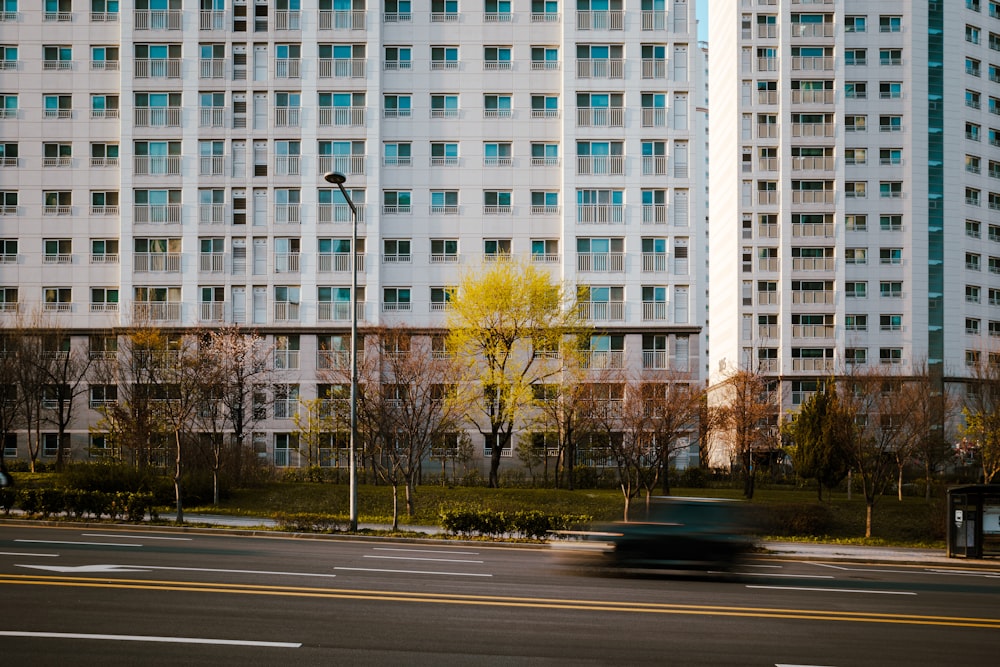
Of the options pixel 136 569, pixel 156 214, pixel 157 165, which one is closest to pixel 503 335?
pixel 156 214

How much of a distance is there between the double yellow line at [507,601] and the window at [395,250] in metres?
39.7

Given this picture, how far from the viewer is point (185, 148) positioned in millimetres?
51875

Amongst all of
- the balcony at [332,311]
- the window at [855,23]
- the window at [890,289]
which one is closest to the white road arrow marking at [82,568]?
the balcony at [332,311]

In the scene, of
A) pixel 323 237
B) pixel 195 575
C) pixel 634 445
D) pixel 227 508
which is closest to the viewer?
pixel 195 575

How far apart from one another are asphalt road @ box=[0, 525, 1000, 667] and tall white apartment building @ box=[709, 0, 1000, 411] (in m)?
55.0

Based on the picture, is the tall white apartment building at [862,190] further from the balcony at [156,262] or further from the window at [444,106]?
the balcony at [156,262]

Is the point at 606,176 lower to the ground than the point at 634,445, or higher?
higher

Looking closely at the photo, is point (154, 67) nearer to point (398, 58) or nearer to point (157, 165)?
point (157, 165)

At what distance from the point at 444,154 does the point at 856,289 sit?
38.0 metres

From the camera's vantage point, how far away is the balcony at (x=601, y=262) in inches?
2003

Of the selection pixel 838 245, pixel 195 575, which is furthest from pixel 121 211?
pixel 838 245

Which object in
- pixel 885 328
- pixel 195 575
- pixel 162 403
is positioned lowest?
pixel 195 575

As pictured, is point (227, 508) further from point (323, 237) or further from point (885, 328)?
point (885, 328)

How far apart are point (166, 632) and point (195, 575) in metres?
4.52
